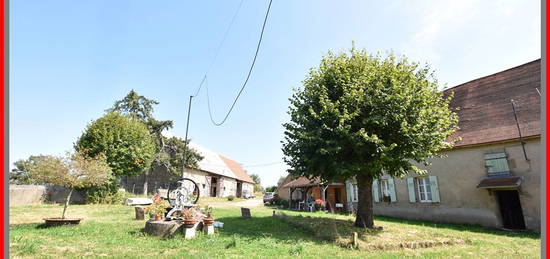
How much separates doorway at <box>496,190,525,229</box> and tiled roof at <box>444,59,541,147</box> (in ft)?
9.90

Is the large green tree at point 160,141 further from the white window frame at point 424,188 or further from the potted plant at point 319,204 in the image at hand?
the white window frame at point 424,188

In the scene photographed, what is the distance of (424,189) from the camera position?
18.3 metres

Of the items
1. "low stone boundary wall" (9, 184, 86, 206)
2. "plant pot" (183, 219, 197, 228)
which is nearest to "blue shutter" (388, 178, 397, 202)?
"plant pot" (183, 219, 197, 228)

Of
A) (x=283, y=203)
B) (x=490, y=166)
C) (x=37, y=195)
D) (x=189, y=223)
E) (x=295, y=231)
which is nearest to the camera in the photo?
(x=189, y=223)

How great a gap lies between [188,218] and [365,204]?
776cm

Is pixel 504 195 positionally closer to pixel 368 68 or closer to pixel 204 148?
pixel 368 68

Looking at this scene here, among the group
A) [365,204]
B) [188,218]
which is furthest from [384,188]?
[188,218]

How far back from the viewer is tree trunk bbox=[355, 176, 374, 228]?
12.7m

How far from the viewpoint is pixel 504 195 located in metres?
15.3

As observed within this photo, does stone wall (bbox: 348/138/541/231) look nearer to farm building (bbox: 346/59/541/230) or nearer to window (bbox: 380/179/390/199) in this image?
farm building (bbox: 346/59/541/230)

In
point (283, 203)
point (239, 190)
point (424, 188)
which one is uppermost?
point (424, 188)

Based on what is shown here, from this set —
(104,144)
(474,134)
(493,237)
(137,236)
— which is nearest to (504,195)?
(474,134)

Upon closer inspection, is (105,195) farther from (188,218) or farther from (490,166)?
(490,166)

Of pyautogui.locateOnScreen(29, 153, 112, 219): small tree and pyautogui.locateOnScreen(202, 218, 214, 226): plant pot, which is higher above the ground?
pyautogui.locateOnScreen(29, 153, 112, 219): small tree
